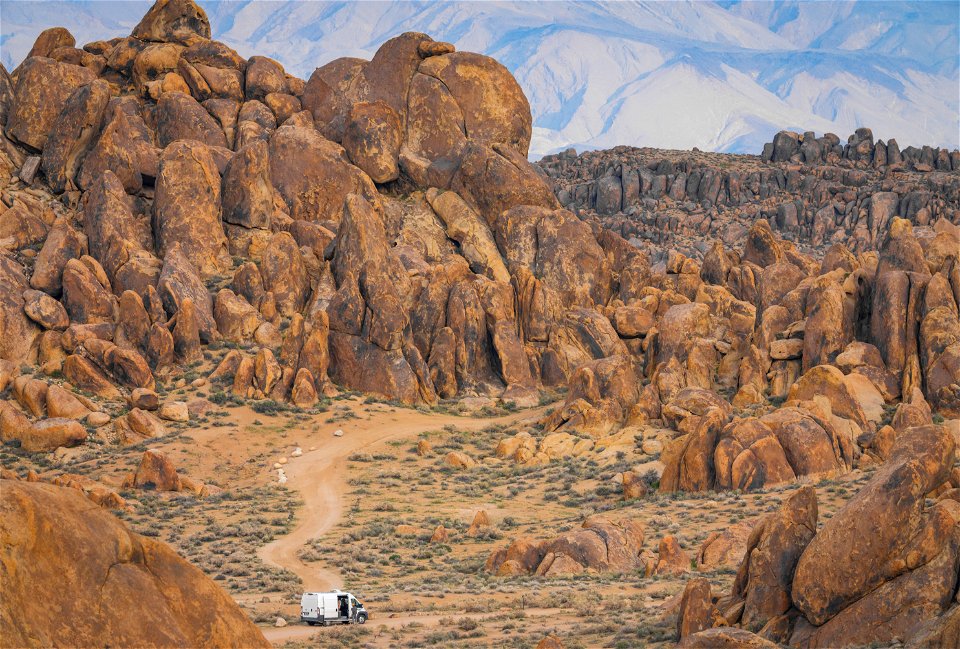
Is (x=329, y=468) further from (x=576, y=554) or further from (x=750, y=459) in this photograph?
(x=576, y=554)

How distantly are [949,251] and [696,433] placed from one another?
26513mm

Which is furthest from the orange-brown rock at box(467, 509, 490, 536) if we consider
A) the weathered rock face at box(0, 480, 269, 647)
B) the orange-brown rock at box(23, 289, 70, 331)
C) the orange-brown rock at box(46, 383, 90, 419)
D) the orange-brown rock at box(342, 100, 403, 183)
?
the orange-brown rock at box(342, 100, 403, 183)

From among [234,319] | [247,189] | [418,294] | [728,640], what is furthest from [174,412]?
[728,640]

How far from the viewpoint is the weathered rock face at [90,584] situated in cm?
1543

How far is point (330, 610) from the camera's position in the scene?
102ft

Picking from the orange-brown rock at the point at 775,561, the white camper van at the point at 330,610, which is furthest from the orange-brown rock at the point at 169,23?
the orange-brown rock at the point at 775,561

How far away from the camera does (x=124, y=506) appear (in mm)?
48625

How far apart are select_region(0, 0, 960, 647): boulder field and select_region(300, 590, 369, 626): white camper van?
28.1ft

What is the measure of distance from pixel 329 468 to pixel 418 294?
65.3 ft

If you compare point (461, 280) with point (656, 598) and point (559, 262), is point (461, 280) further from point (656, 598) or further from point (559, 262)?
point (656, 598)

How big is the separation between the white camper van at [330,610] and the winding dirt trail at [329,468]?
6.02 metres

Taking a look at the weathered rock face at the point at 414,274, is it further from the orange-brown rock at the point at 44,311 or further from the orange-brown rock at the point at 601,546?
the orange-brown rock at the point at 601,546

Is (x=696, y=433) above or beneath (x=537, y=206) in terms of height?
beneath

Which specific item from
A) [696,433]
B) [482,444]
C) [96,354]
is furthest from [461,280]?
[696,433]
